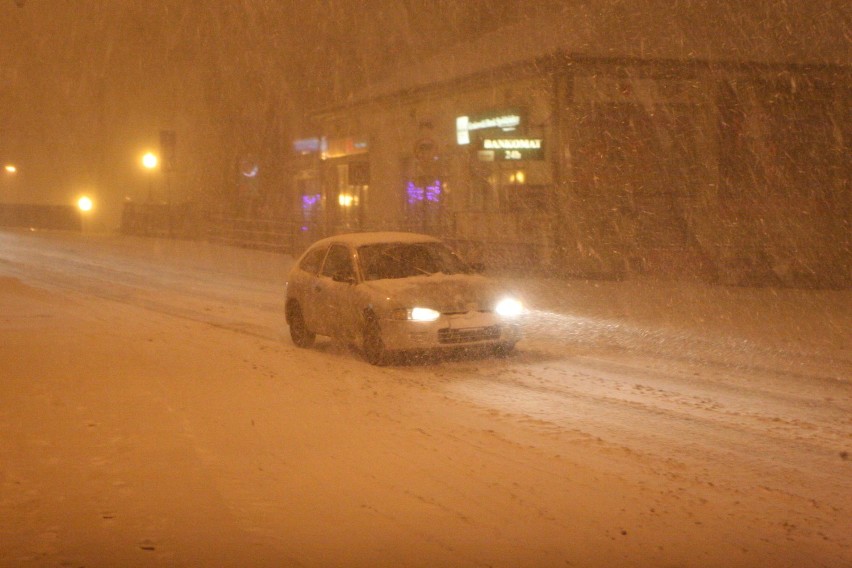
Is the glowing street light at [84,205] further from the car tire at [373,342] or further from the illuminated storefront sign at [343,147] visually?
the car tire at [373,342]

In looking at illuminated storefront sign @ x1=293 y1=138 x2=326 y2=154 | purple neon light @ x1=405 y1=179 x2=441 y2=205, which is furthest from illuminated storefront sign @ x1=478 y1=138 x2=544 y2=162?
illuminated storefront sign @ x1=293 y1=138 x2=326 y2=154

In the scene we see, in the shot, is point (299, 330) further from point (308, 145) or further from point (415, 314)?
point (308, 145)

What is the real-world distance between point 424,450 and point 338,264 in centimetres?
561

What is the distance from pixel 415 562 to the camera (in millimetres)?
5227

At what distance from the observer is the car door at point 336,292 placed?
12148 millimetres

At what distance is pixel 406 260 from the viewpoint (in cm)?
1254

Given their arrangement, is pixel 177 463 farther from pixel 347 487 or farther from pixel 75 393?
pixel 75 393

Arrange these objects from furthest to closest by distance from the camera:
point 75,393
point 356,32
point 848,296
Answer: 1. point 356,32
2. point 848,296
3. point 75,393

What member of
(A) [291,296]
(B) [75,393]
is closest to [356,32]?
(A) [291,296]

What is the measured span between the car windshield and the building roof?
13592mm

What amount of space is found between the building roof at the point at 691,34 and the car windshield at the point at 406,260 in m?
13.6

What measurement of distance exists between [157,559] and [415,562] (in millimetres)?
1366

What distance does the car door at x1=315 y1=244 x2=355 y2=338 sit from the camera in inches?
478

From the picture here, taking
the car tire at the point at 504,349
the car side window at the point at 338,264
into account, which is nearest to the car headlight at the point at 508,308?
the car tire at the point at 504,349
